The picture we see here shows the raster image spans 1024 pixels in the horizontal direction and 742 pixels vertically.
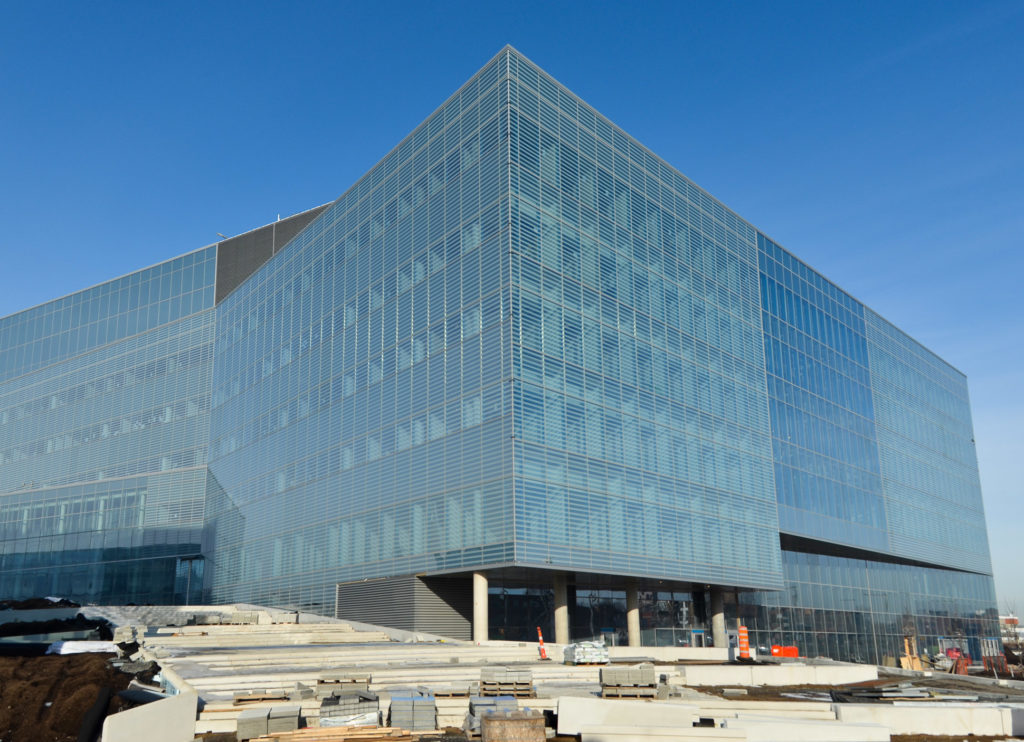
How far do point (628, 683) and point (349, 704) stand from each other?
342 inches

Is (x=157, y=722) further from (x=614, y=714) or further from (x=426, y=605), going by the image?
(x=426, y=605)

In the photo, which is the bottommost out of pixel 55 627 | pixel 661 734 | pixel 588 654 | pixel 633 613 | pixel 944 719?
pixel 944 719

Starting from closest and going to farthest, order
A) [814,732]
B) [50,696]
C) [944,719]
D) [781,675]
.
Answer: [814,732], [944,719], [50,696], [781,675]

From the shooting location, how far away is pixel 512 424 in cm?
4184

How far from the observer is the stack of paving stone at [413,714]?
2205 cm

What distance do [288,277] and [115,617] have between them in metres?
26.4

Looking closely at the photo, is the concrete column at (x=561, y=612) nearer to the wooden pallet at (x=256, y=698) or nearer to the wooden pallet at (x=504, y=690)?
the wooden pallet at (x=504, y=690)

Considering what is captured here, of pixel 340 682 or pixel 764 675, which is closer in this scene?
pixel 340 682

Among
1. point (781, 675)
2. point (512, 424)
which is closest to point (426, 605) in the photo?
point (512, 424)

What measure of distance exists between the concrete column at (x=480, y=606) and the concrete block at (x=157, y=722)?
888 inches

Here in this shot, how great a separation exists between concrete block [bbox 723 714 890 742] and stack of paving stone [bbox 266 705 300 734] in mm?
10066

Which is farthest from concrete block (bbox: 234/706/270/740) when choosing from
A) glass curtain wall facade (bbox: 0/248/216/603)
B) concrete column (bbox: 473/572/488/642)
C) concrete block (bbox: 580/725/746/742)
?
glass curtain wall facade (bbox: 0/248/216/603)

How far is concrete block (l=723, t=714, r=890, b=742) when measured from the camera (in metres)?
20.6

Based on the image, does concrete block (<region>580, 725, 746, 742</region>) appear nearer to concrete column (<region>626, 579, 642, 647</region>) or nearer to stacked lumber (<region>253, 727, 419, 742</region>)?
stacked lumber (<region>253, 727, 419, 742</region>)
